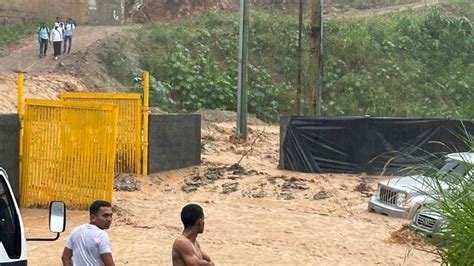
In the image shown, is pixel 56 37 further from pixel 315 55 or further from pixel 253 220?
pixel 253 220

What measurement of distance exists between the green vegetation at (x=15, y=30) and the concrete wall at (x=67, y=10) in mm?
458

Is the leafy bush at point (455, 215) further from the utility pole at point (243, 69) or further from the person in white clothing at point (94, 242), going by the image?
the utility pole at point (243, 69)

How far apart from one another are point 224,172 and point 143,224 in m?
7.23

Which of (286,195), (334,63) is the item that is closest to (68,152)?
(286,195)

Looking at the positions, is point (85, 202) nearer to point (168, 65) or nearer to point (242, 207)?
point (242, 207)

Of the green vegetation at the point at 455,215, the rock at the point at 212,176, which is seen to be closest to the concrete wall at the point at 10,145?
the rock at the point at 212,176

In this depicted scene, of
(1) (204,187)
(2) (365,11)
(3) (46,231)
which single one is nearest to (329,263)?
(3) (46,231)

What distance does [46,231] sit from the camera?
14508mm

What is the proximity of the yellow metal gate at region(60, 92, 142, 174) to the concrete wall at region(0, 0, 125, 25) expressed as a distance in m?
24.0

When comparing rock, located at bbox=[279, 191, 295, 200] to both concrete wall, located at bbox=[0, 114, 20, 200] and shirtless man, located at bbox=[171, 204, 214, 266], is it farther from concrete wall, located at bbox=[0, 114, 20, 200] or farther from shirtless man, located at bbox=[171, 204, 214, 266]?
shirtless man, located at bbox=[171, 204, 214, 266]

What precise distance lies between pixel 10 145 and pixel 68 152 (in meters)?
1.07

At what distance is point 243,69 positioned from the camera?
29609 mm

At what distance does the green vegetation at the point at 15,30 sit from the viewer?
1574 inches

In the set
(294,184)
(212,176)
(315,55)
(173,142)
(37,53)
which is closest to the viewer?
(294,184)
